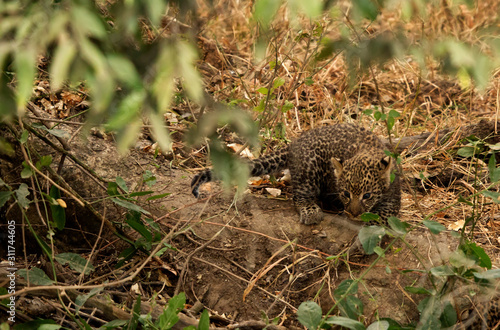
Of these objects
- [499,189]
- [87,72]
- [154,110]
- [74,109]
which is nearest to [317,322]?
[154,110]

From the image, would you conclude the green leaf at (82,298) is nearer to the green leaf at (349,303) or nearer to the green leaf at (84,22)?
the green leaf at (349,303)

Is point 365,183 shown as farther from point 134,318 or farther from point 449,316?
point 134,318

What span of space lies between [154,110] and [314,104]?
19.2ft

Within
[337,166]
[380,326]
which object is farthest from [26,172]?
[337,166]

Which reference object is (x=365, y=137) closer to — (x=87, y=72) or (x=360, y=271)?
(x=360, y=271)

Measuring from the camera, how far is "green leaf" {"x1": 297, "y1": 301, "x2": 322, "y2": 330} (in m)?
3.16

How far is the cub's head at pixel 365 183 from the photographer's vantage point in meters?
4.90

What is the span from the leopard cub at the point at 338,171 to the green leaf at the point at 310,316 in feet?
5.50

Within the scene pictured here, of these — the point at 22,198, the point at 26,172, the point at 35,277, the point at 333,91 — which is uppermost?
the point at 26,172

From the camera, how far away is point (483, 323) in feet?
11.2

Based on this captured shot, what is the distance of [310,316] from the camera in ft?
10.4

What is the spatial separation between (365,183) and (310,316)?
2004 mm

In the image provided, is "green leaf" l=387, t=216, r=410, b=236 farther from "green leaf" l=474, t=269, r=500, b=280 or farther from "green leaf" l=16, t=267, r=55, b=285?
"green leaf" l=16, t=267, r=55, b=285

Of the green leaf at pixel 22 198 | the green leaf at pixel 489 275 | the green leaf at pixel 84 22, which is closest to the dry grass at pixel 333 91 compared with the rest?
the green leaf at pixel 489 275
